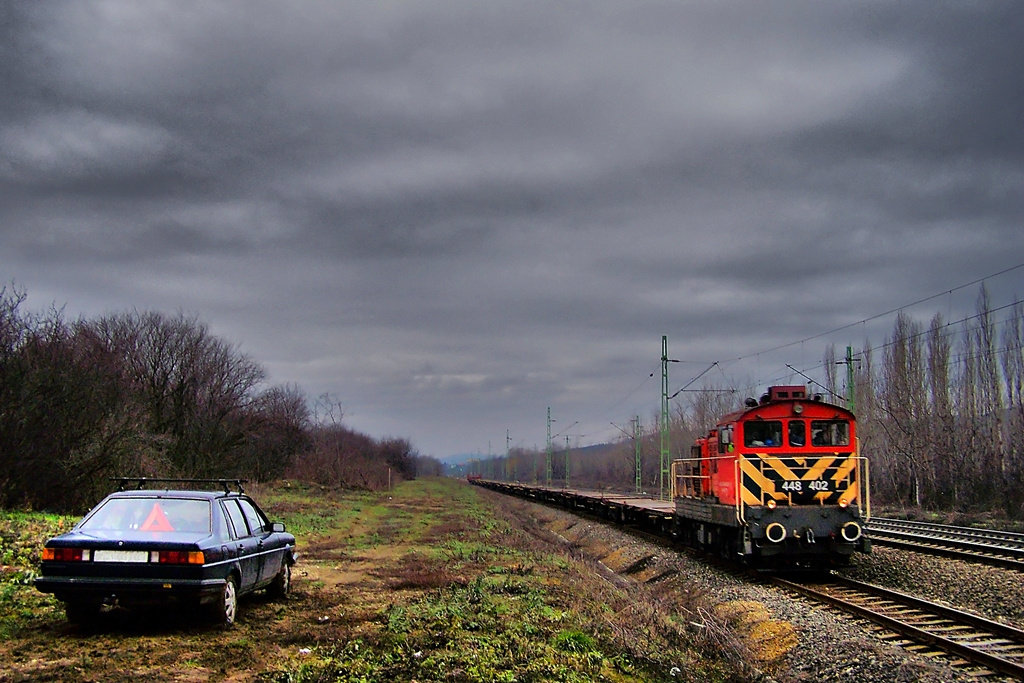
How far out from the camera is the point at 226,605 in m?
8.94

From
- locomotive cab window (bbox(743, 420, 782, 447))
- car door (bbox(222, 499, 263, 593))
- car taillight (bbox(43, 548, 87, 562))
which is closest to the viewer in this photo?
car taillight (bbox(43, 548, 87, 562))

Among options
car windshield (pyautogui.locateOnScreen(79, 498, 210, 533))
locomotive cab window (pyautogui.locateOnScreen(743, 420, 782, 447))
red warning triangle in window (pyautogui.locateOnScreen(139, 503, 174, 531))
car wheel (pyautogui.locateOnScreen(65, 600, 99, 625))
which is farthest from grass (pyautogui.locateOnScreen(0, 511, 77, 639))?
locomotive cab window (pyautogui.locateOnScreen(743, 420, 782, 447))

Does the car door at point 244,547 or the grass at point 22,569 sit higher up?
the car door at point 244,547

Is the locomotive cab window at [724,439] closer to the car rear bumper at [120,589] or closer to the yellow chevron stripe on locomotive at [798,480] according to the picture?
the yellow chevron stripe on locomotive at [798,480]

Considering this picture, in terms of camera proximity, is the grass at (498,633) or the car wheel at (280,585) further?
the car wheel at (280,585)

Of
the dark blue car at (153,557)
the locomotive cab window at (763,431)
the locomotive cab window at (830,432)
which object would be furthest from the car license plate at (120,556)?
the locomotive cab window at (830,432)

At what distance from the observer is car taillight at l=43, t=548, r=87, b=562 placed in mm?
8195

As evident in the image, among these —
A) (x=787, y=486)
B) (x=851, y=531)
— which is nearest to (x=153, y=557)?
(x=787, y=486)

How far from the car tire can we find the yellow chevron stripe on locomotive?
1013 cm

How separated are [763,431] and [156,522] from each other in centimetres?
Answer: 1197

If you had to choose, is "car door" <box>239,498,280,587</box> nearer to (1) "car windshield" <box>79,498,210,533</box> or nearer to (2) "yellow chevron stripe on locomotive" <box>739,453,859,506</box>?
(1) "car windshield" <box>79,498,210,533</box>

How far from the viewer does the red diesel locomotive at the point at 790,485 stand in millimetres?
15641

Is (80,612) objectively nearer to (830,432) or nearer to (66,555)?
(66,555)

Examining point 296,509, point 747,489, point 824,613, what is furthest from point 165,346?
point 824,613
